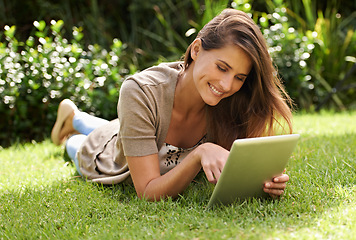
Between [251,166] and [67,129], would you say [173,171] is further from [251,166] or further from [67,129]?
[67,129]

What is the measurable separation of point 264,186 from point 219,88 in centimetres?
49

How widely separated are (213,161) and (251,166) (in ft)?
0.53

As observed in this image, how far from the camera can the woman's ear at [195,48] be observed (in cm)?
220

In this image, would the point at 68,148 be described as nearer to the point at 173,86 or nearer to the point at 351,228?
the point at 173,86

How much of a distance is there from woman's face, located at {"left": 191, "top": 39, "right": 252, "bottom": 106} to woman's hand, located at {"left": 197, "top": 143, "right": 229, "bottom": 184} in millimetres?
309

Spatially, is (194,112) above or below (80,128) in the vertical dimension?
above

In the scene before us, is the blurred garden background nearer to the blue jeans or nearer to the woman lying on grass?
the blue jeans

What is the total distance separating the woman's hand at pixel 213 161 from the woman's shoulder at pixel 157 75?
52 cm

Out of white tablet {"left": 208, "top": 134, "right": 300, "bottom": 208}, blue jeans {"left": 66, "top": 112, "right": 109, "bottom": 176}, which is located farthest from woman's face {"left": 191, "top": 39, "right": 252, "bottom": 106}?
blue jeans {"left": 66, "top": 112, "right": 109, "bottom": 176}

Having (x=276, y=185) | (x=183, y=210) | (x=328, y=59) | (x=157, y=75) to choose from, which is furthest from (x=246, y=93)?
(x=328, y=59)

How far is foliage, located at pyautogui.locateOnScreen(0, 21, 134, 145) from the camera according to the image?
3.86 metres

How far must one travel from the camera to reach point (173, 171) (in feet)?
6.75

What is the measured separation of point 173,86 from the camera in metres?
2.32

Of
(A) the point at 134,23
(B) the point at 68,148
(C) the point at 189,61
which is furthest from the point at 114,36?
(C) the point at 189,61
